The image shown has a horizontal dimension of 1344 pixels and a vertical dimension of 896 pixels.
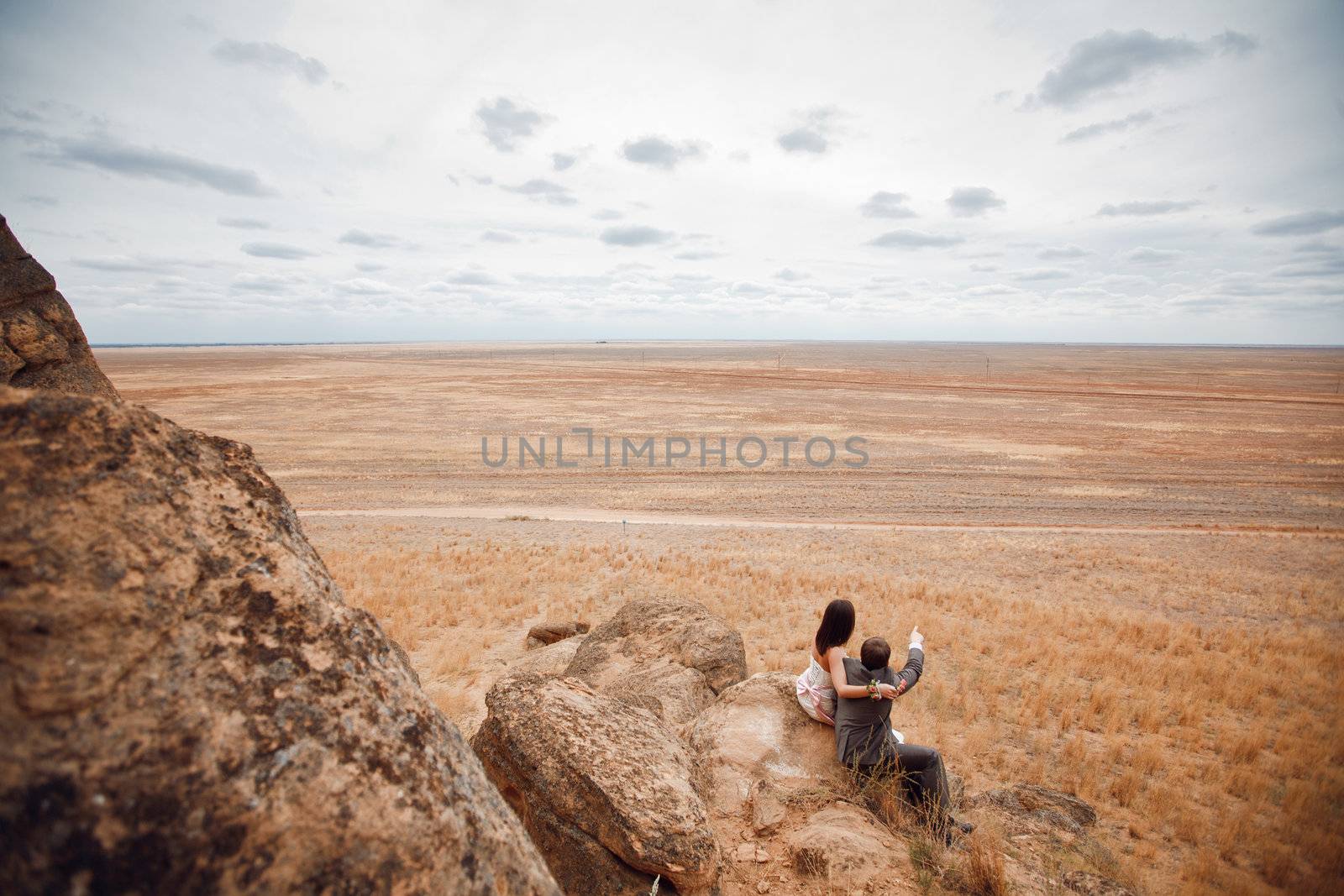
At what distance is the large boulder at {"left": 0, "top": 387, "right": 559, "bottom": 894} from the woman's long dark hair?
11.5 feet

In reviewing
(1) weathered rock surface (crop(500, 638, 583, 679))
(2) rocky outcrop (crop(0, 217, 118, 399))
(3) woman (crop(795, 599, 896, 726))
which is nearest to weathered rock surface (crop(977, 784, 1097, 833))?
(3) woman (crop(795, 599, 896, 726))

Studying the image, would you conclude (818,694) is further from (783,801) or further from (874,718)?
(783,801)

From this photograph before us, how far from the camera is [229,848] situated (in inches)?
78.7

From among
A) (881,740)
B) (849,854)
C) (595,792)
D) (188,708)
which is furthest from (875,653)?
(188,708)

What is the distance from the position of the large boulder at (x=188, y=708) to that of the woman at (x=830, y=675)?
3384 mm

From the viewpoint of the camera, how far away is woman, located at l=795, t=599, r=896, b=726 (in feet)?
18.0

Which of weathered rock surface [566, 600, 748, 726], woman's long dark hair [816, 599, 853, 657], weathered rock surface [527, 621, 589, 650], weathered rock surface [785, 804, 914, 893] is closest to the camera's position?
weathered rock surface [785, 804, 914, 893]

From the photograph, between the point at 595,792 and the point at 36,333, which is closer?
→ the point at 595,792

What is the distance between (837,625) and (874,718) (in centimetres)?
83

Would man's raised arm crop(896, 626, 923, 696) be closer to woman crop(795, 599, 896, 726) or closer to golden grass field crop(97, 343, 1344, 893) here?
woman crop(795, 599, 896, 726)

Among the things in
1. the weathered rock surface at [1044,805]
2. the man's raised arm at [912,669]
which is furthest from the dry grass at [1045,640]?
the man's raised arm at [912,669]

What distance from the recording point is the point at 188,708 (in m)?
2.19

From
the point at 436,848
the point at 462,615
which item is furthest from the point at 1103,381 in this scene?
the point at 436,848

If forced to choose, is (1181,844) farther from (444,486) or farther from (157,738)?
(444,486)
